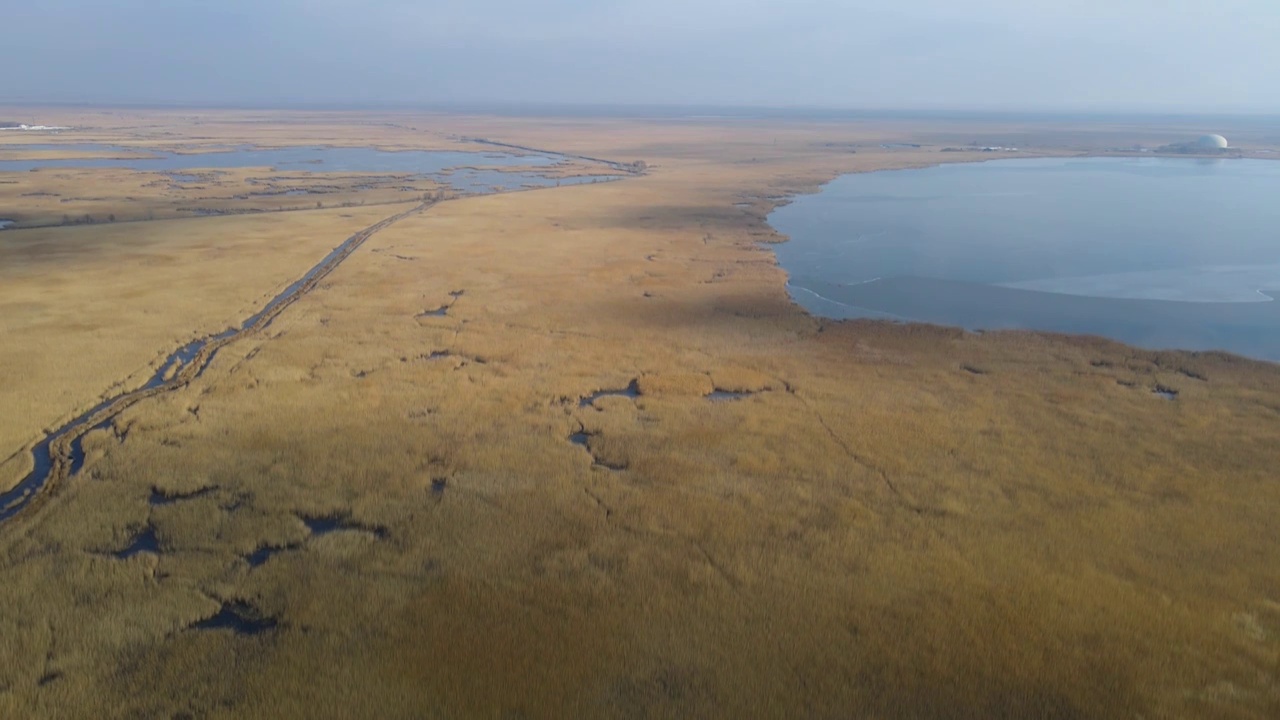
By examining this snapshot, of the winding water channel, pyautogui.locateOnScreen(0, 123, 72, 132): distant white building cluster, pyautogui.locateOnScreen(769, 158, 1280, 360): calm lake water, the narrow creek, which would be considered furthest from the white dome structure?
pyautogui.locateOnScreen(0, 123, 72, 132): distant white building cluster

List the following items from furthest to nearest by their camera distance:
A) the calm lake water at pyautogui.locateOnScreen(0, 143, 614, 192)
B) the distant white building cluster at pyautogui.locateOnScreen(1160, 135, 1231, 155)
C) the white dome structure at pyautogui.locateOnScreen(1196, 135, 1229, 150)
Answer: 1. the white dome structure at pyautogui.locateOnScreen(1196, 135, 1229, 150)
2. the distant white building cluster at pyautogui.locateOnScreen(1160, 135, 1231, 155)
3. the calm lake water at pyautogui.locateOnScreen(0, 143, 614, 192)

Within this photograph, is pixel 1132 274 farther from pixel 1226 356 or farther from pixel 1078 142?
pixel 1078 142

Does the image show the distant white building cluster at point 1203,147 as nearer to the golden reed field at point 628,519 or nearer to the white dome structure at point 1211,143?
the white dome structure at point 1211,143

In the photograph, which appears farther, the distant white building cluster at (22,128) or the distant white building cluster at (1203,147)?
the distant white building cluster at (22,128)

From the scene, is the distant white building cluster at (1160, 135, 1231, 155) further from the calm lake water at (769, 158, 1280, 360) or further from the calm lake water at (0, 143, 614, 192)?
the calm lake water at (0, 143, 614, 192)

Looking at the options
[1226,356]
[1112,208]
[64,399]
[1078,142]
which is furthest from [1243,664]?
[1078,142]

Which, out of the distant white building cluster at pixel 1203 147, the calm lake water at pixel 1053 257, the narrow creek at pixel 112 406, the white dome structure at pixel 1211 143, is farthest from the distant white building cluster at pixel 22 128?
the white dome structure at pixel 1211 143

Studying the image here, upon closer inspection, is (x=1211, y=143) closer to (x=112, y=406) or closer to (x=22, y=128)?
(x=112, y=406)

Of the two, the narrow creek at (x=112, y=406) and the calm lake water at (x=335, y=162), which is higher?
the calm lake water at (x=335, y=162)
